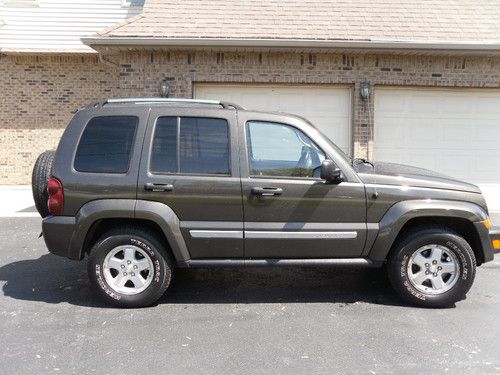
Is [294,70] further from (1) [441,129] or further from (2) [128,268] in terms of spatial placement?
(2) [128,268]

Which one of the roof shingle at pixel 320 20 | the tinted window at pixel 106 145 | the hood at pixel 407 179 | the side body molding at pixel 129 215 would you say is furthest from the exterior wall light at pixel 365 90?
the side body molding at pixel 129 215

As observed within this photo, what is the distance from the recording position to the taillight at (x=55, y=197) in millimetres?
4277

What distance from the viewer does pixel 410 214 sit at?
169 inches

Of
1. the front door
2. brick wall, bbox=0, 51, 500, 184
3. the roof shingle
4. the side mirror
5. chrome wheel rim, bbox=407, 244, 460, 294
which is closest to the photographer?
the side mirror

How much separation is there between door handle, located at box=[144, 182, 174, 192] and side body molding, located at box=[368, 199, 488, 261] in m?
1.96

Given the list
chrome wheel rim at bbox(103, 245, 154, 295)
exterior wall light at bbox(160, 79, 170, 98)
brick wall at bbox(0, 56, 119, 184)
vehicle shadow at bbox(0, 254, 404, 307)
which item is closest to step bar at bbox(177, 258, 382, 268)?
chrome wheel rim at bbox(103, 245, 154, 295)

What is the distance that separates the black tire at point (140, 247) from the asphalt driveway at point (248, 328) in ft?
0.39

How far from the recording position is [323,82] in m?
9.47

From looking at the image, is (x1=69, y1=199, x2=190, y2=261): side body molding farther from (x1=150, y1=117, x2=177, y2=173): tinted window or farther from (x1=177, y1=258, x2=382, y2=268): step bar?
(x1=150, y1=117, x2=177, y2=173): tinted window

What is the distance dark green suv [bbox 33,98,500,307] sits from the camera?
4.27 meters

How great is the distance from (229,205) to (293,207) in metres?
0.59

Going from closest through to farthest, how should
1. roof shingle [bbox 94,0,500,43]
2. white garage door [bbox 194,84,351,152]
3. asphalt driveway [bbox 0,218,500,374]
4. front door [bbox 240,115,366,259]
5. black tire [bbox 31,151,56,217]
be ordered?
asphalt driveway [bbox 0,218,500,374]
front door [bbox 240,115,366,259]
black tire [bbox 31,151,56,217]
roof shingle [bbox 94,0,500,43]
white garage door [bbox 194,84,351,152]

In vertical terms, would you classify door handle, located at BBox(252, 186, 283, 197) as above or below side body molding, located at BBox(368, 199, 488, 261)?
above

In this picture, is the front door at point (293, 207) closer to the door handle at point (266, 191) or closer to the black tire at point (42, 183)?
the door handle at point (266, 191)
